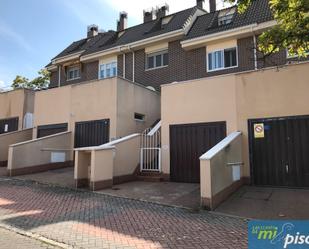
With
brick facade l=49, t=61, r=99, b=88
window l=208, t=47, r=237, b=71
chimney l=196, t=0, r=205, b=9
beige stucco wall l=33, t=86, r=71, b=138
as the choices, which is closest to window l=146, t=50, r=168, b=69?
window l=208, t=47, r=237, b=71

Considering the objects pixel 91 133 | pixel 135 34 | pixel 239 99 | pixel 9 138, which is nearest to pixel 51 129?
pixel 9 138

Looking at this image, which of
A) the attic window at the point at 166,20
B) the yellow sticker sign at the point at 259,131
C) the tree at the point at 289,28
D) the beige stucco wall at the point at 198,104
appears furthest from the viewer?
the attic window at the point at 166,20

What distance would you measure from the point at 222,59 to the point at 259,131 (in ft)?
22.9

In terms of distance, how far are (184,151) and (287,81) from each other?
460 cm

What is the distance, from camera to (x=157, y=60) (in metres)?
19.6

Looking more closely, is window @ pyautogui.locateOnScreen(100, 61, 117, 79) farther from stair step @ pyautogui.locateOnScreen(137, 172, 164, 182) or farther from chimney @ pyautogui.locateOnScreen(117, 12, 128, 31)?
stair step @ pyautogui.locateOnScreen(137, 172, 164, 182)

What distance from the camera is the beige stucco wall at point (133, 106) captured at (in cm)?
1488

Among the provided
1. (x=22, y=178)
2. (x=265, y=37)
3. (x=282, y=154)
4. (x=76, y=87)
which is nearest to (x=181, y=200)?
(x=282, y=154)

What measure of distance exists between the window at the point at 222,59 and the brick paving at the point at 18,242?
13.5m

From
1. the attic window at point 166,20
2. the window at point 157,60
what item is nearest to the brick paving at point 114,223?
the window at point 157,60

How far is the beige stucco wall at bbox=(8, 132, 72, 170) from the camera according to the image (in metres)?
13.7

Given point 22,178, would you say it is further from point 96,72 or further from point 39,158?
point 96,72

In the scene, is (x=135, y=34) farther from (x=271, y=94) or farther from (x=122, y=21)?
(x=271, y=94)

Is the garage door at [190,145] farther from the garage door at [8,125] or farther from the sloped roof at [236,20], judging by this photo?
the garage door at [8,125]
